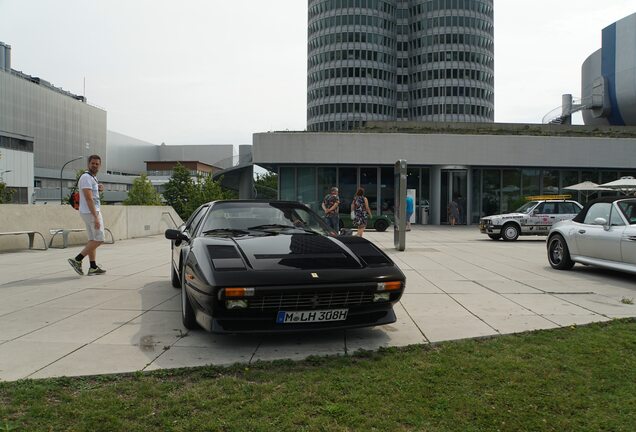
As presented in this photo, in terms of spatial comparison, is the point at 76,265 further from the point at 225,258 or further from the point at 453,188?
the point at 453,188

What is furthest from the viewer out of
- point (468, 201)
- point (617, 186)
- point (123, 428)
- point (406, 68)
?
Answer: point (406, 68)

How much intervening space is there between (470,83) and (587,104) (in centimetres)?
5018

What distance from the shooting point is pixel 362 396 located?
3.02 metres

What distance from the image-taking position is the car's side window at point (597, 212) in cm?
842

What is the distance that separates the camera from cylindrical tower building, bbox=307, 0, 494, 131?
98812 millimetres

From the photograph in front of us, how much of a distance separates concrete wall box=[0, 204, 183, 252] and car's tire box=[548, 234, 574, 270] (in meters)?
12.7

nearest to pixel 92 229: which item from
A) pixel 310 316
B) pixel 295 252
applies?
pixel 295 252

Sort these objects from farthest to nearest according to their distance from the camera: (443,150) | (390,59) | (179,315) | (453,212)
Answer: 1. (390,59)
2. (443,150)
3. (453,212)
4. (179,315)

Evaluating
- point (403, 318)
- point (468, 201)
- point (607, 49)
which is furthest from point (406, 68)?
point (403, 318)

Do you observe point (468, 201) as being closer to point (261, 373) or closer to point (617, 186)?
point (617, 186)

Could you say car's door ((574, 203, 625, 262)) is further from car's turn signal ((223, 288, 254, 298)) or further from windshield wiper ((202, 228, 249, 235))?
car's turn signal ((223, 288, 254, 298))

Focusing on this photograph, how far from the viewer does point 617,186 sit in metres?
20.9

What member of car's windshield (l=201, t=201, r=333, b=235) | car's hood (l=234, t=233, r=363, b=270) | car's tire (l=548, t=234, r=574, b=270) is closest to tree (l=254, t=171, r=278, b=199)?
car's tire (l=548, t=234, r=574, b=270)

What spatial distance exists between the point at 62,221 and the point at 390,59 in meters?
98.4
